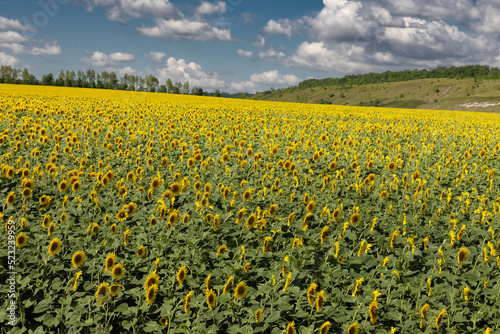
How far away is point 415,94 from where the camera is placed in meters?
141

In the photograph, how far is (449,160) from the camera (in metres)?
8.72

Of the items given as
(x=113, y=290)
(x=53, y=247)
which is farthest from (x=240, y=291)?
(x=53, y=247)

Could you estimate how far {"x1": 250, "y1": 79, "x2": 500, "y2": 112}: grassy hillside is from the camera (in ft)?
Result: 349

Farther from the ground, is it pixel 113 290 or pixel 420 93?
pixel 420 93

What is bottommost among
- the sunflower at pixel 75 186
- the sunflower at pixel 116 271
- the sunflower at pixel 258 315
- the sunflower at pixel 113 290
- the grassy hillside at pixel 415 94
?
the sunflower at pixel 258 315

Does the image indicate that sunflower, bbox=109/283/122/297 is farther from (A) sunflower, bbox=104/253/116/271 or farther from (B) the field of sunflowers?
(A) sunflower, bbox=104/253/116/271

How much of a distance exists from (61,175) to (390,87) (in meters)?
178

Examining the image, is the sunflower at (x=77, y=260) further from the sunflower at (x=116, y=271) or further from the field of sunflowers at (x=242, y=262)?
the sunflower at (x=116, y=271)

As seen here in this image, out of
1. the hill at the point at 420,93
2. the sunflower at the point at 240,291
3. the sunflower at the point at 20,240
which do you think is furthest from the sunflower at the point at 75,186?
the hill at the point at 420,93

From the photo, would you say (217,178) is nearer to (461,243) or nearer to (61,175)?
(61,175)

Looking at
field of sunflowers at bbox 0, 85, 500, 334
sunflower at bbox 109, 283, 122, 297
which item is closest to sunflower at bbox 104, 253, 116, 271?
field of sunflowers at bbox 0, 85, 500, 334

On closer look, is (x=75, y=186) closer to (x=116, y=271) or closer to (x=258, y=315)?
(x=116, y=271)

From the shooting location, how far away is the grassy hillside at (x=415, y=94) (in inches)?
4183

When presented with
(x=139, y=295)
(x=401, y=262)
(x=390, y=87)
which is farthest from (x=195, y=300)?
(x=390, y=87)
